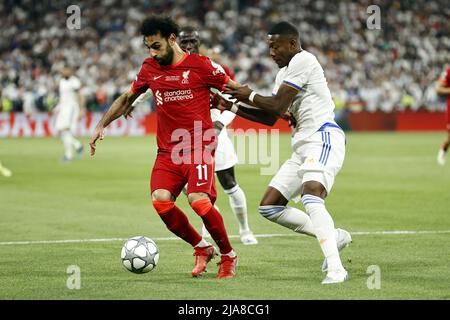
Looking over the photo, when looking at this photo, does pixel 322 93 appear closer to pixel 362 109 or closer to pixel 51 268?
pixel 51 268

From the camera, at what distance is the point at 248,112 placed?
855cm

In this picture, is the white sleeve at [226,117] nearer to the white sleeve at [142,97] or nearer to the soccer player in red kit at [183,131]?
the white sleeve at [142,97]

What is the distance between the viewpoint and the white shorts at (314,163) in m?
8.37

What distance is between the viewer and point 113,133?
38.7m

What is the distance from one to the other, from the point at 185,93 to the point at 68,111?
56.9 feet

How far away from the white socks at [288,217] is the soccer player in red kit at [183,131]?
53 centimetres

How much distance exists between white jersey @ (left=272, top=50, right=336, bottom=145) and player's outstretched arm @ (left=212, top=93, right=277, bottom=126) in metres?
0.25

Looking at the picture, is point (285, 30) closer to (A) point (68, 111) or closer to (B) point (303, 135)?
(B) point (303, 135)

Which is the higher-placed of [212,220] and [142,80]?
[142,80]
